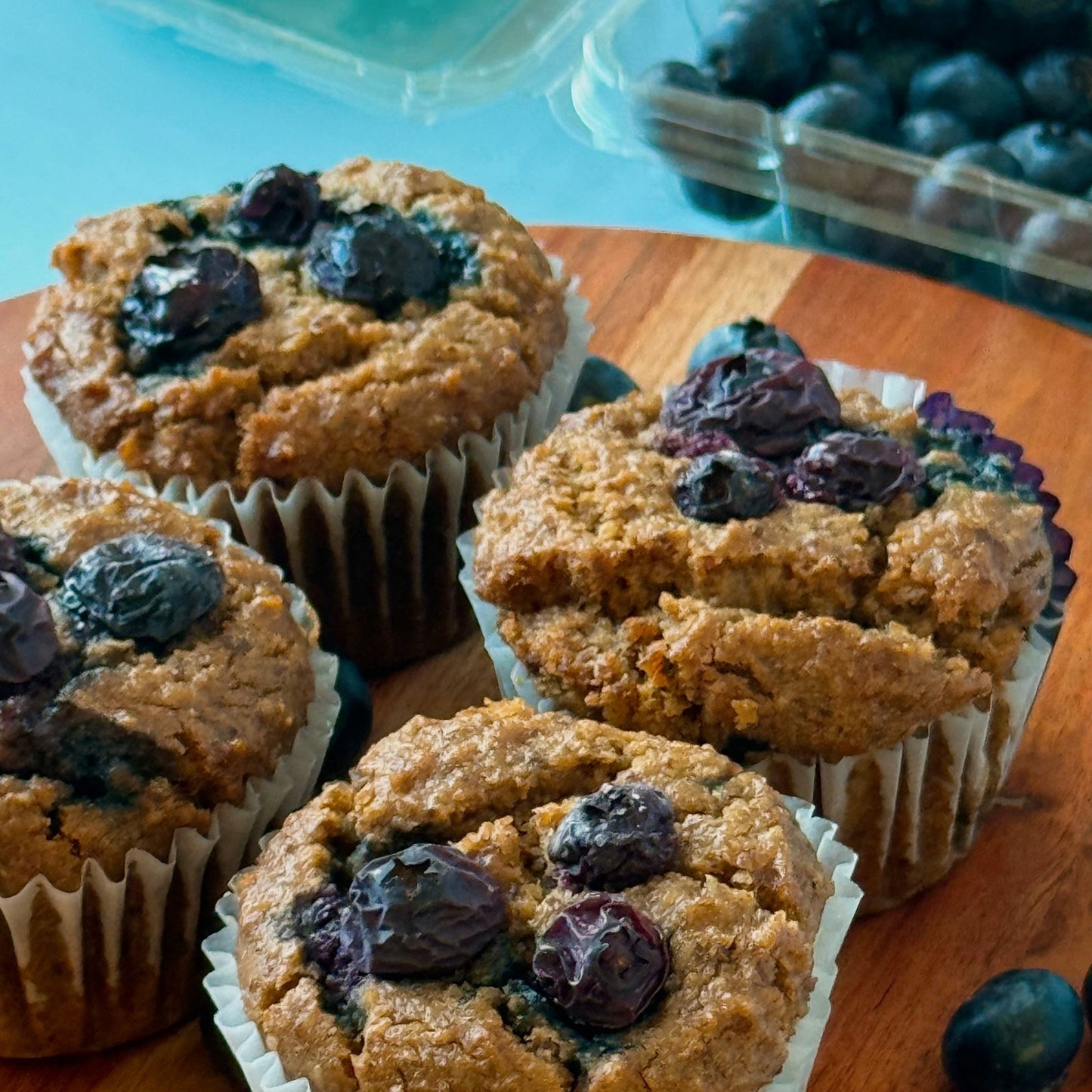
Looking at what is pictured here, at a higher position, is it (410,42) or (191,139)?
(410,42)

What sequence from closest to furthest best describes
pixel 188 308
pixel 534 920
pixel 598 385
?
pixel 534 920, pixel 188 308, pixel 598 385

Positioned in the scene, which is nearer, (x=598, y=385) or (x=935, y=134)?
(x=598, y=385)

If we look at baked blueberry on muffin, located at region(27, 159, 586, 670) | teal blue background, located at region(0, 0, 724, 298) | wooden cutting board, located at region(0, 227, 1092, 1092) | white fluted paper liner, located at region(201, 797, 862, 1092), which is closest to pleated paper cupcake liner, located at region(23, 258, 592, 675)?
baked blueberry on muffin, located at region(27, 159, 586, 670)

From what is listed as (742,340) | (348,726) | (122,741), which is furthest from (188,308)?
(742,340)

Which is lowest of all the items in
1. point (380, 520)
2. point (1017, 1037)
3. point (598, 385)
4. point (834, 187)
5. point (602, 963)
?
point (1017, 1037)

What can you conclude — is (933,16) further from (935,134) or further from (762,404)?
(762,404)

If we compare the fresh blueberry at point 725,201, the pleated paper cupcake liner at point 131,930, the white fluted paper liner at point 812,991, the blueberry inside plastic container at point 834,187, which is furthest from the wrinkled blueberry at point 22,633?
the fresh blueberry at point 725,201

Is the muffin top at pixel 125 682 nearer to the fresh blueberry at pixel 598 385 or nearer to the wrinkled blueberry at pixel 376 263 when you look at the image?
the wrinkled blueberry at pixel 376 263
